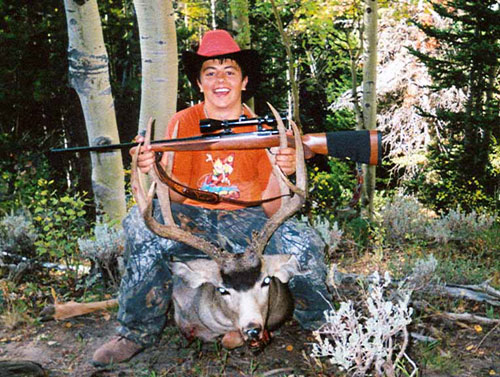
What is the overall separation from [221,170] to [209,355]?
60.1 inches

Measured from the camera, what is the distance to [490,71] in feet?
28.7

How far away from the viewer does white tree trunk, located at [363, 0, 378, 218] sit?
25.6 feet

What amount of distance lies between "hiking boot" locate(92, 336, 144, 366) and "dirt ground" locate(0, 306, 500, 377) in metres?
0.05

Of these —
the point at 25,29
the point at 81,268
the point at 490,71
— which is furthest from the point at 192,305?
the point at 25,29

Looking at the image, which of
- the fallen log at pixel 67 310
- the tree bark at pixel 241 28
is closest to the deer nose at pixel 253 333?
the fallen log at pixel 67 310

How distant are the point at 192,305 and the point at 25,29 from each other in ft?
26.8

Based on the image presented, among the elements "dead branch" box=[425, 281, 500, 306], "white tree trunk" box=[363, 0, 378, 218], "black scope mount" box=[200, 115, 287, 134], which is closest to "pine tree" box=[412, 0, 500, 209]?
"white tree trunk" box=[363, 0, 378, 218]

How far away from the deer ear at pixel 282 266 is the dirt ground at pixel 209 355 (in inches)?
23.1

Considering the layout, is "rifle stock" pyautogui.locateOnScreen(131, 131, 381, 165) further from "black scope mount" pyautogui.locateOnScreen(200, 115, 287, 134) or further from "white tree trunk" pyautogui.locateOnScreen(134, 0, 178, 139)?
"white tree trunk" pyautogui.locateOnScreen(134, 0, 178, 139)

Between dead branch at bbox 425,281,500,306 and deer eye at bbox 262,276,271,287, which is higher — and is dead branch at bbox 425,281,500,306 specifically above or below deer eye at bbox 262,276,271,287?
below

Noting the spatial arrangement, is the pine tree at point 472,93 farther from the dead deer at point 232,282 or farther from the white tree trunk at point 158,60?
the dead deer at point 232,282

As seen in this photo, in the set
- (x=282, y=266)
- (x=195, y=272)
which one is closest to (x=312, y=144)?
(x=282, y=266)

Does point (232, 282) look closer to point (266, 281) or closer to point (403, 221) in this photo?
point (266, 281)

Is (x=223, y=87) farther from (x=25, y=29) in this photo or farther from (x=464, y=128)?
(x=25, y=29)
